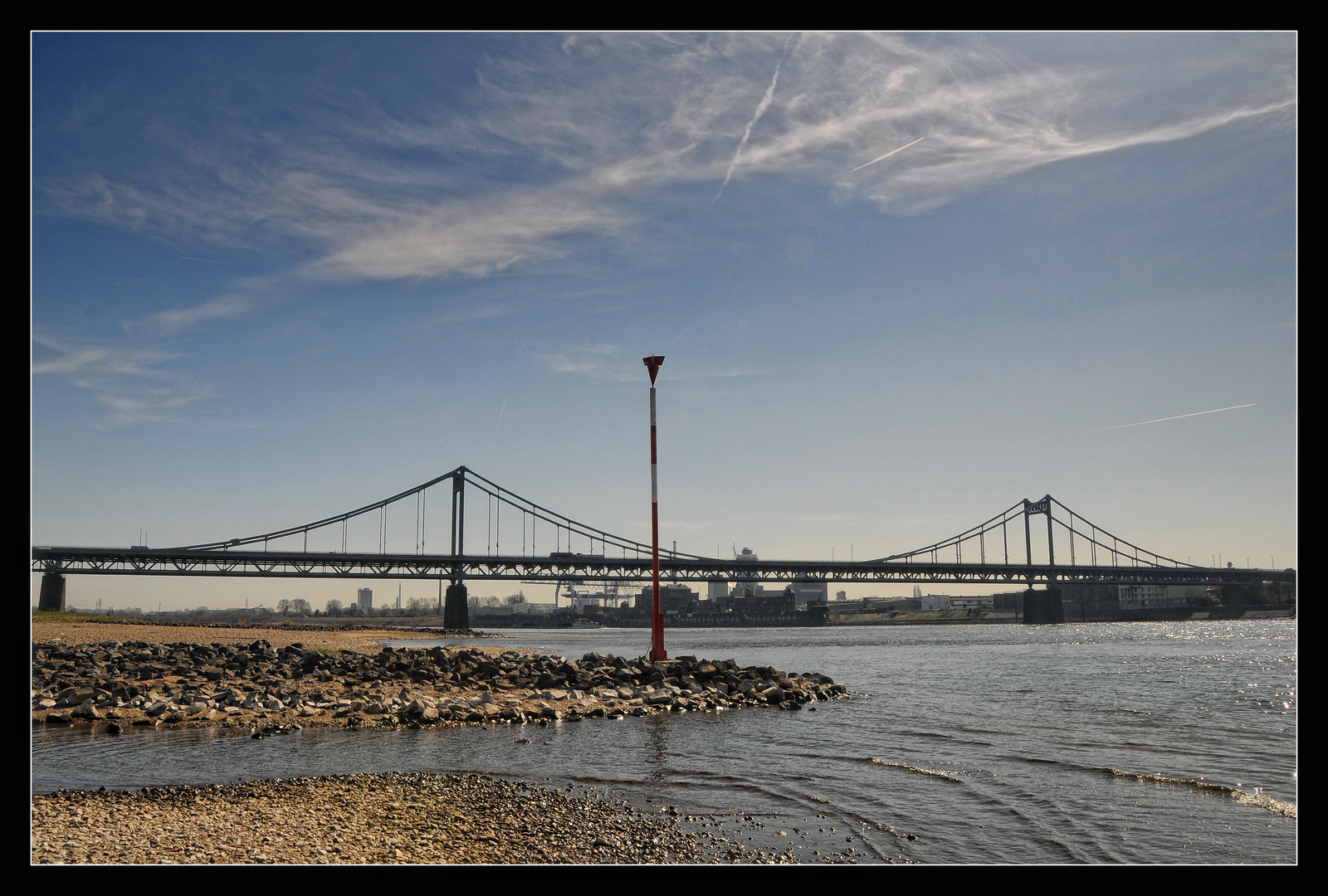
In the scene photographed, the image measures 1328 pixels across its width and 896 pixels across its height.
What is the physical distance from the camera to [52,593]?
6050 cm

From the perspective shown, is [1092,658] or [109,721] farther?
[1092,658]

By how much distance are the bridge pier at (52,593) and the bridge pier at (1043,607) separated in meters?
86.8

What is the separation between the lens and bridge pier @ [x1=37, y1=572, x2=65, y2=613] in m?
60.1

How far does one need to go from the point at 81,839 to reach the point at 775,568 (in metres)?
72.2

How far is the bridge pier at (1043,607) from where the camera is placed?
95438 mm

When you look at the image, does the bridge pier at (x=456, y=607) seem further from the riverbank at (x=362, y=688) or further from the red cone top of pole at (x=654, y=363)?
the red cone top of pole at (x=654, y=363)

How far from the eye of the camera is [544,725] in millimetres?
14141

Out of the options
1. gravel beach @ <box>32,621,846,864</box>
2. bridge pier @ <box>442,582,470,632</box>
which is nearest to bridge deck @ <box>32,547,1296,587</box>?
bridge pier @ <box>442,582,470,632</box>

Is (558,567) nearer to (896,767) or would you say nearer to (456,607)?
(456,607)

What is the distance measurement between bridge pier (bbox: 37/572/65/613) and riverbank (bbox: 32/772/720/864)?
6305cm

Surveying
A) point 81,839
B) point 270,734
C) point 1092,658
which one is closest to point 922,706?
point 270,734
